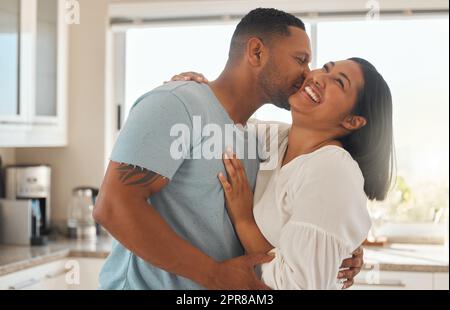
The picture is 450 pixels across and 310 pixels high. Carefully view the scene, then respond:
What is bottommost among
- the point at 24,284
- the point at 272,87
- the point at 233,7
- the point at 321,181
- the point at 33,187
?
the point at 24,284

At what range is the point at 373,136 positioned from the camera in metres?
0.84

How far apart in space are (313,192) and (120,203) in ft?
0.69

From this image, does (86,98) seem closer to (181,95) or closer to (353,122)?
(181,95)

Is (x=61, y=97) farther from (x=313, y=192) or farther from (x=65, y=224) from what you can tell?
(x=313, y=192)

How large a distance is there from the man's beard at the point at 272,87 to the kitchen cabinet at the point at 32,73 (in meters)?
0.81

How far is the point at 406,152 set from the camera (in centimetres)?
145

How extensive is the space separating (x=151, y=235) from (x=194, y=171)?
0.09m

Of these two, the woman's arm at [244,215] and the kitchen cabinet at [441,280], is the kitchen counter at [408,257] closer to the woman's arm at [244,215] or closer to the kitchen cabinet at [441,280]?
the kitchen cabinet at [441,280]

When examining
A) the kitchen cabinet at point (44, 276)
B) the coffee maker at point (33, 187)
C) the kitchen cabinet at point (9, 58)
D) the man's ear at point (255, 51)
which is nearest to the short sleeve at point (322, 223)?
the man's ear at point (255, 51)

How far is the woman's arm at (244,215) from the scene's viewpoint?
853mm

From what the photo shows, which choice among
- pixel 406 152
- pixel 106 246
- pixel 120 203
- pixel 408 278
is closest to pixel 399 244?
pixel 408 278

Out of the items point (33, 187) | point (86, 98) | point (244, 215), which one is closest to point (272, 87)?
point (244, 215)

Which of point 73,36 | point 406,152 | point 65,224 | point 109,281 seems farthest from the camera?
point 65,224

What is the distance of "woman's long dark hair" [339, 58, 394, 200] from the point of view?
83 centimetres
